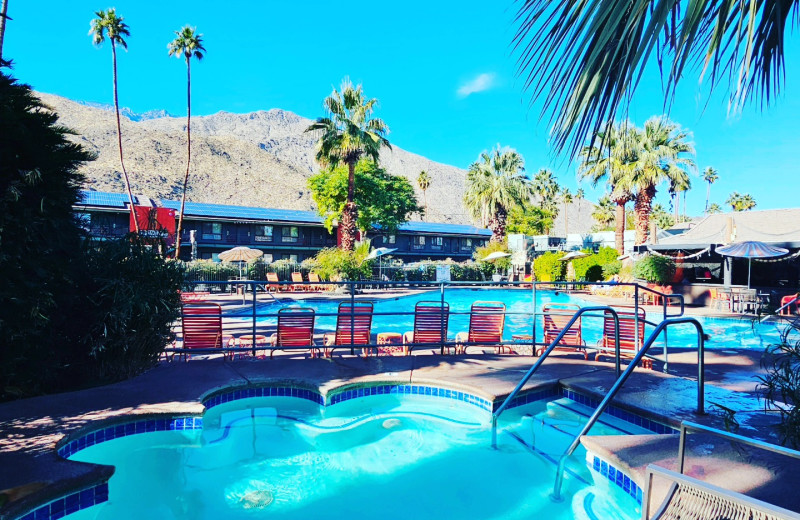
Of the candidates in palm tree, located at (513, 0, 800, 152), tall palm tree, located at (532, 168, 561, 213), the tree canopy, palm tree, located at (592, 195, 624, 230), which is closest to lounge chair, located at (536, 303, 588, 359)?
palm tree, located at (513, 0, 800, 152)

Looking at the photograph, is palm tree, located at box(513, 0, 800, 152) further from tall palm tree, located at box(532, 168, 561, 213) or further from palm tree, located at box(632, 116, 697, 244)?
tall palm tree, located at box(532, 168, 561, 213)

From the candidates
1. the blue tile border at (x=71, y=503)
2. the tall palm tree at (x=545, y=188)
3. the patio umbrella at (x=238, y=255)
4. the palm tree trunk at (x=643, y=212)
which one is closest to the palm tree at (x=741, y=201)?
the tall palm tree at (x=545, y=188)

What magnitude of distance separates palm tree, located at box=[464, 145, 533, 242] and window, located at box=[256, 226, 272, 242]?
54.5ft

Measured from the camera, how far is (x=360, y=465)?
4.79 m

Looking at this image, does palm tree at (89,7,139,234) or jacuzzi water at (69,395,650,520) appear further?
palm tree at (89,7,139,234)

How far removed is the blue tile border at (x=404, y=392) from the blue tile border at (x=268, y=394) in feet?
0.89

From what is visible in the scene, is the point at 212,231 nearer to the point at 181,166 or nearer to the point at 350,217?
the point at 350,217

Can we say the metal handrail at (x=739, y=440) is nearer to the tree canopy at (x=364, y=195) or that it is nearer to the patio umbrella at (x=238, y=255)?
the patio umbrella at (x=238, y=255)

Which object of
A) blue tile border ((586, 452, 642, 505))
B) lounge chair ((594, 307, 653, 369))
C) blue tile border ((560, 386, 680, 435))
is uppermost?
lounge chair ((594, 307, 653, 369))

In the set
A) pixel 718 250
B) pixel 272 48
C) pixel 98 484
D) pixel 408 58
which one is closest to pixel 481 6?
pixel 98 484

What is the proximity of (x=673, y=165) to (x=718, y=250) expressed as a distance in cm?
1059

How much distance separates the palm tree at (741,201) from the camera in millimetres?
59281

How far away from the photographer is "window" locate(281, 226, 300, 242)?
3800cm

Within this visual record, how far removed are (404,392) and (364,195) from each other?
2685 centimetres
